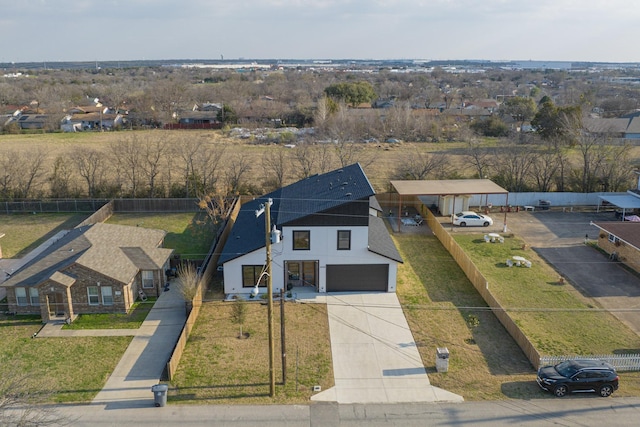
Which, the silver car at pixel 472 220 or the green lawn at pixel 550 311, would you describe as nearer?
the green lawn at pixel 550 311

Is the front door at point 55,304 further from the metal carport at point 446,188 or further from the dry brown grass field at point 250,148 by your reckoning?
the dry brown grass field at point 250,148

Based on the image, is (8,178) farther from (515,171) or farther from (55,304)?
(515,171)

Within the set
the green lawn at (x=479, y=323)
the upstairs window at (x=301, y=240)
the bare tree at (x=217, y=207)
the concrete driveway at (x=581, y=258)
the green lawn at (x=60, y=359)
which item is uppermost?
the upstairs window at (x=301, y=240)

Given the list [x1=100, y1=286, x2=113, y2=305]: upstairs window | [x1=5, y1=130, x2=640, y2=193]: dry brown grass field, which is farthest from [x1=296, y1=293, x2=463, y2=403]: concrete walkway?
[x1=5, y1=130, x2=640, y2=193]: dry brown grass field

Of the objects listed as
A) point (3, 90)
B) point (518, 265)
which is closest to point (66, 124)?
point (3, 90)

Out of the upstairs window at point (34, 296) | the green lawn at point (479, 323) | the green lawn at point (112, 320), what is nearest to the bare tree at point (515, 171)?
the green lawn at point (479, 323)

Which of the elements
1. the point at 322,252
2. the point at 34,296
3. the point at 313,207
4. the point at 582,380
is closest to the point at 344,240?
the point at 322,252
